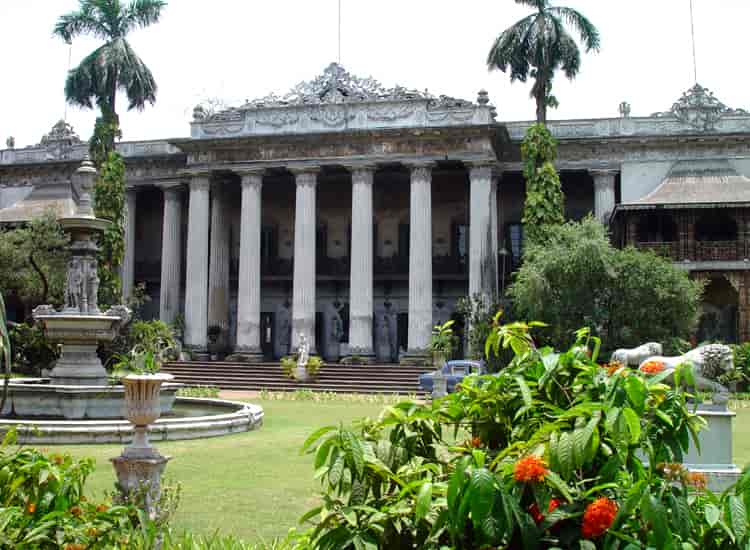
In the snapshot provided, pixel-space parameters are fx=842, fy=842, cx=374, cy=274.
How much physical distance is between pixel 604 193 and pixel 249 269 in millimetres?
15165

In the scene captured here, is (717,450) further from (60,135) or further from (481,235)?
(60,135)

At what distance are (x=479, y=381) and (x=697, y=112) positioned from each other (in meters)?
33.0

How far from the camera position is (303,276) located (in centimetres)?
3488

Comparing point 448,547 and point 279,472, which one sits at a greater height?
point 448,547

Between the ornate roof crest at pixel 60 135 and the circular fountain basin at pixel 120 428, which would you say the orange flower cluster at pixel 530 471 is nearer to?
the circular fountain basin at pixel 120 428

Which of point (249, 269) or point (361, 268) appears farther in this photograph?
point (249, 269)

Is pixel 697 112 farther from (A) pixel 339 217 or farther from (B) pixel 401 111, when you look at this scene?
(A) pixel 339 217

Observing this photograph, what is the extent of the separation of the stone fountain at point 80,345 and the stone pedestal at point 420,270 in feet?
57.9

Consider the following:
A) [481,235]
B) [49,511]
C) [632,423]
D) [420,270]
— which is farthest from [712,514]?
[420,270]

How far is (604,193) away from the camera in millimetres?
35000

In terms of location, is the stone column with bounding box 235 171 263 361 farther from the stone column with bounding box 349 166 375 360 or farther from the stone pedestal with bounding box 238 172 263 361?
the stone column with bounding box 349 166 375 360

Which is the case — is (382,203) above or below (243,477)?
above

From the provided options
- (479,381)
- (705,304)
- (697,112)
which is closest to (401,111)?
(697,112)

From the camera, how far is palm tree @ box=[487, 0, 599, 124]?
32281mm
